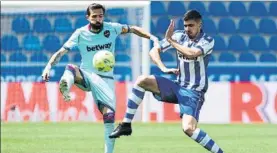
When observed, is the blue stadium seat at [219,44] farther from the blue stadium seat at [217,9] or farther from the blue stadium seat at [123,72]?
the blue stadium seat at [123,72]

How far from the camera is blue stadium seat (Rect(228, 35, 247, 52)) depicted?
77.4 feet

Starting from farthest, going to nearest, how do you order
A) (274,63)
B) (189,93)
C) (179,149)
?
(274,63)
(179,149)
(189,93)

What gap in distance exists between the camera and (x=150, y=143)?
12.4 meters

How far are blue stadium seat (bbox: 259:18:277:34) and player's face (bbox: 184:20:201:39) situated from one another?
1491cm

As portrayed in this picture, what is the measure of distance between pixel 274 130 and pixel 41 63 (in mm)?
7098

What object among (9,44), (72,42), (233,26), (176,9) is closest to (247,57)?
(233,26)

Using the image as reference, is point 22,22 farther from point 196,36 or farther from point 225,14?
point 196,36

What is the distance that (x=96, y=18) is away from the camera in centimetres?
953

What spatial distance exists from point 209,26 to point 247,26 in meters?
1.10

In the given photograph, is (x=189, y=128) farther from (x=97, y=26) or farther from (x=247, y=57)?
(x=247, y=57)

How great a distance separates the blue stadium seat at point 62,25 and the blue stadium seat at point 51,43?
26 cm

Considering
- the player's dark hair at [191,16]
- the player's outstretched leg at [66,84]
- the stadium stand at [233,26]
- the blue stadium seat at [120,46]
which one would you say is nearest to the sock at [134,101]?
the player's outstretched leg at [66,84]

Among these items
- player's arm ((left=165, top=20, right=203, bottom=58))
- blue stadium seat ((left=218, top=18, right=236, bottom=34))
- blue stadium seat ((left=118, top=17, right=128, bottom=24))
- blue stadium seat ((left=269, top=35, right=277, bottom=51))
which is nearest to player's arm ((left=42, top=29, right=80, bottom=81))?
player's arm ((left=165, top=20, right=203, bottom=58))

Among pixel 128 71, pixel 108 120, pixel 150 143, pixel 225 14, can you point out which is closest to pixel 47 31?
pixel 128 71
